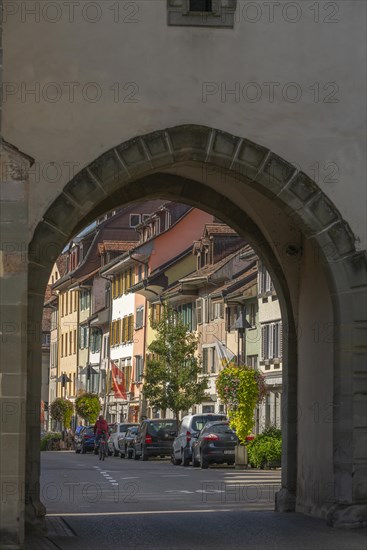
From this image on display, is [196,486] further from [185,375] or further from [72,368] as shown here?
[72,368]

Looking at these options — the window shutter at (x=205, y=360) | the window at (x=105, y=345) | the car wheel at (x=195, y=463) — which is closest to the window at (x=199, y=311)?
the window shutter at (x=205, y=360)

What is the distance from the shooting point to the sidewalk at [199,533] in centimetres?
1662

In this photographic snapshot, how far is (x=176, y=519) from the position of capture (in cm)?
2145

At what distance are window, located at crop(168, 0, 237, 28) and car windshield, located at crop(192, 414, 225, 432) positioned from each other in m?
33.0

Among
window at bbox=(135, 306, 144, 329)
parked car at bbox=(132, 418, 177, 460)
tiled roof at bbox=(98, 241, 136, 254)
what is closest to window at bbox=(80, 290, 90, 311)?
tiled roof at bbox=(98, 241, 136, 254)

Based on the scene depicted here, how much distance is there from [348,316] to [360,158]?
201 centimetres

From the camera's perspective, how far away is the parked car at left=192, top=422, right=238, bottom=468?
48094mm

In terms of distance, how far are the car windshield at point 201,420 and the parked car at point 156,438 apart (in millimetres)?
4724

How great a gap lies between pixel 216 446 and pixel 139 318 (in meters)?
42.4

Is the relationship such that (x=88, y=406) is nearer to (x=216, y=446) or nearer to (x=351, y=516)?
(x=216, y=446)

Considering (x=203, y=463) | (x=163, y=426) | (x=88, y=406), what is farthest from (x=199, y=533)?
(x=88, y=406)

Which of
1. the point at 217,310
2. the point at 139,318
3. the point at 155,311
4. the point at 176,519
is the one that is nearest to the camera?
the point at 176,519

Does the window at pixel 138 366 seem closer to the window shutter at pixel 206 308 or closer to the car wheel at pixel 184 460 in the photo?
the window shutter at pixel 206 308

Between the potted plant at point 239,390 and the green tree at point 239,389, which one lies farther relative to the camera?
the green tree at point 239,389
